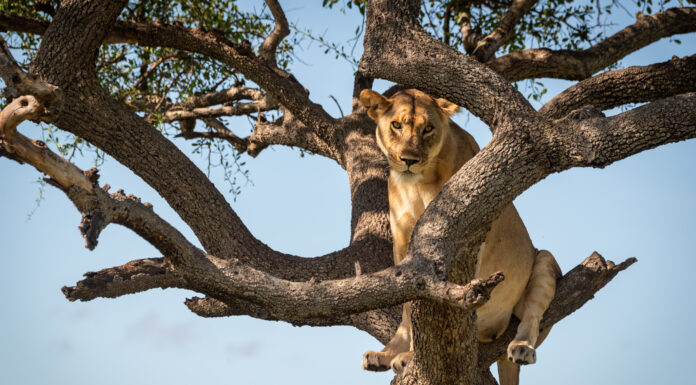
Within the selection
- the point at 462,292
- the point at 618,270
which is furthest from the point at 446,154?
the point at 462,292

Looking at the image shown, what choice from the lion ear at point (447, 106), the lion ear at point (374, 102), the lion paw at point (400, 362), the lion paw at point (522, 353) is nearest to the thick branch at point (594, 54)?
the lion ear at point (447, 106)

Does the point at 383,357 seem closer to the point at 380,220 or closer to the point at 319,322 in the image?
the point at 319,322

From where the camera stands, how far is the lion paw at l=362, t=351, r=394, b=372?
473cm

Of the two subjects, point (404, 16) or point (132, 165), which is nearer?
point (404, 16)

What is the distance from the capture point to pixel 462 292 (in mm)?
3611

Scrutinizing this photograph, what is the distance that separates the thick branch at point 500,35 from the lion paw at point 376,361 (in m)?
3.12

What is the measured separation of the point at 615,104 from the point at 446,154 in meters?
1.34

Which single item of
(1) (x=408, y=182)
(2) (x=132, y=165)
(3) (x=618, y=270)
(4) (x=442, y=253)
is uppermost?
(2) (x=132, y=165)

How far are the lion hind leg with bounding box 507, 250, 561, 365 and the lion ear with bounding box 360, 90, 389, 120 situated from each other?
1.46m

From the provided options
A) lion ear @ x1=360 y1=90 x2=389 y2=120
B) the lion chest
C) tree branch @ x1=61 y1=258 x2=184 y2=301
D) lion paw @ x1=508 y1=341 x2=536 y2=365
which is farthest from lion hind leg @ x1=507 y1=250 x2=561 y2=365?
tree branch @ x1=61 y1=258 x2=184 y2=301

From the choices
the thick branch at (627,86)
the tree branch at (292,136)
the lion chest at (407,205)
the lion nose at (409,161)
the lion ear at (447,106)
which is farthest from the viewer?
the tree branch at (292,136)

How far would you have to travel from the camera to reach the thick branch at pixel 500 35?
697 centimetres

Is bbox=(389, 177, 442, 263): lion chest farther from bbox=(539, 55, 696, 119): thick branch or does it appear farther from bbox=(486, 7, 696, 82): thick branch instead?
bbox=(486, 7, 696, 82): thick branch

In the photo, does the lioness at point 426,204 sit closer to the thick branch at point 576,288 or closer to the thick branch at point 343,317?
the thick branch at point 576,288
